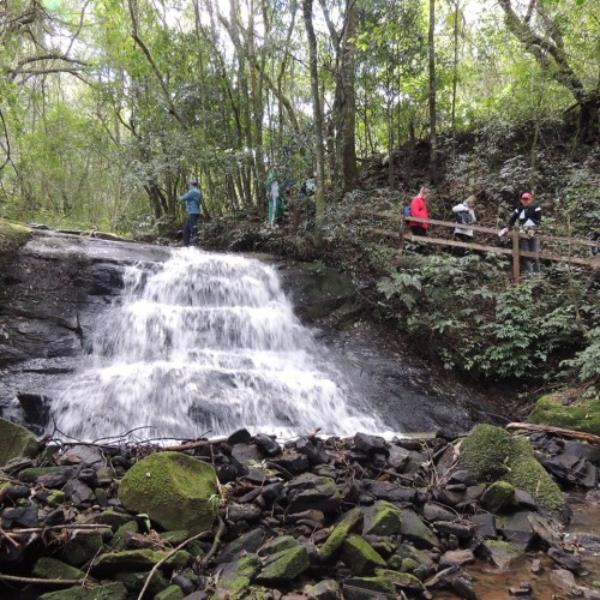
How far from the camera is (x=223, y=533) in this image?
3.85m

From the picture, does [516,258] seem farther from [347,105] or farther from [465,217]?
[347,105]

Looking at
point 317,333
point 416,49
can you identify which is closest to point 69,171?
point 416,49

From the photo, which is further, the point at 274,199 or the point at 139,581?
the point at 274,199

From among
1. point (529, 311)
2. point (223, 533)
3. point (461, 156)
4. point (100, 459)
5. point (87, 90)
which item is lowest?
point (223, 533)

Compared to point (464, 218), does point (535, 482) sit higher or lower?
lower

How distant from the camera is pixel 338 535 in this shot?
3664 mm

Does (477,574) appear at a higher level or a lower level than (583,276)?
lower

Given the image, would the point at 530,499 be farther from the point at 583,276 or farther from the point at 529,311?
the point at 583,276

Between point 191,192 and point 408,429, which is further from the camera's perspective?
point 191,192

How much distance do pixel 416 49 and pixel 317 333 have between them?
9233 millimetres

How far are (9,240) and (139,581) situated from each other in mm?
8090

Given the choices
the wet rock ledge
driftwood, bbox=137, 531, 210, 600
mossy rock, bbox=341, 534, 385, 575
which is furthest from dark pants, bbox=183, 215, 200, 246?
mossy rock, bbox=341, 534, 385, 575

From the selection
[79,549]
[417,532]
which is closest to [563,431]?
[417,532]

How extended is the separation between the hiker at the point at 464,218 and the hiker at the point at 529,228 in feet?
3.15
